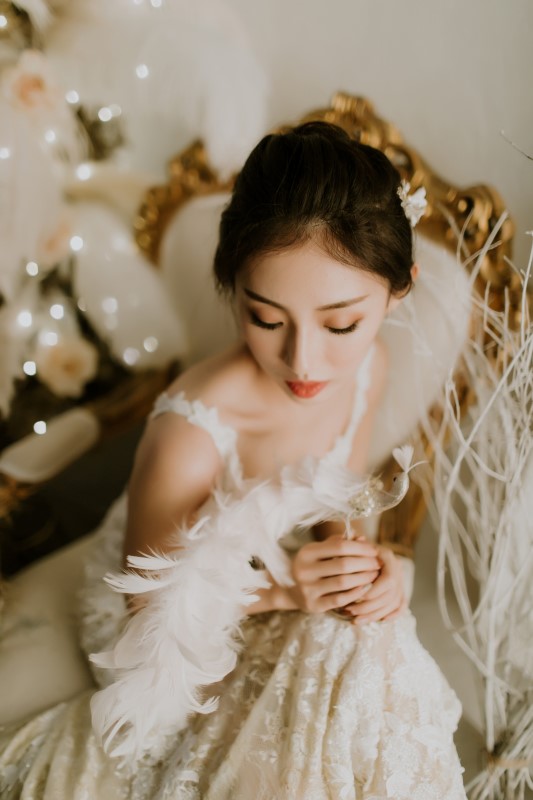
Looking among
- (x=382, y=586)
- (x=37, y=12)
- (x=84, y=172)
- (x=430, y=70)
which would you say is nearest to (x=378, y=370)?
(x=382, y=586)

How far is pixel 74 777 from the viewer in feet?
3.05

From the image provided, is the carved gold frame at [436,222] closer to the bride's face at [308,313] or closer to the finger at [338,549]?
the bride's face at [308,313]

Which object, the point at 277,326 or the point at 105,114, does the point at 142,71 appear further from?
the point at 277,326

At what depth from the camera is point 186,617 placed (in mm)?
851

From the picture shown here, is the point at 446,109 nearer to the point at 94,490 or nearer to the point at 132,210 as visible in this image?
the point at 132,210

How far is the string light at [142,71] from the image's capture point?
139 cm

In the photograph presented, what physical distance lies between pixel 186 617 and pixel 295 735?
206 mm

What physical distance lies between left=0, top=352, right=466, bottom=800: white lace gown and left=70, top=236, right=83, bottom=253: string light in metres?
0.67

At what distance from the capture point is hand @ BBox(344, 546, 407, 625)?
964mm

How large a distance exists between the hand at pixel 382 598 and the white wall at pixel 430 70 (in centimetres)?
63

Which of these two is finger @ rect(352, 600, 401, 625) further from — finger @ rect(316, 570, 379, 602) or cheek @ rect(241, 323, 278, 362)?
cheek @ rect(241, 323, 278, 362)

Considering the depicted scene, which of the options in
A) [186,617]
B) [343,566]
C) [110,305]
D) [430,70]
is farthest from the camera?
[110,305]

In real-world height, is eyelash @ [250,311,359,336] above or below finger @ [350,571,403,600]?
above

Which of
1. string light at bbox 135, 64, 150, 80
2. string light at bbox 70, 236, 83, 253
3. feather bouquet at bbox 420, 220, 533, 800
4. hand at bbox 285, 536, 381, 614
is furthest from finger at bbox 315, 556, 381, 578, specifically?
string light at bbox 135, 64, 150, 80
